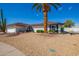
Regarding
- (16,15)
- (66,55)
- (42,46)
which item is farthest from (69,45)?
(16,15)

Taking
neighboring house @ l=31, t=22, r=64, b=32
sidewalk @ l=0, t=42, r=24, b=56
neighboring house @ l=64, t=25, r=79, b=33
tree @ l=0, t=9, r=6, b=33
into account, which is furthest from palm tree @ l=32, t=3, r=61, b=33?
sidewalk @ l=0, t=42, r=24, b=56

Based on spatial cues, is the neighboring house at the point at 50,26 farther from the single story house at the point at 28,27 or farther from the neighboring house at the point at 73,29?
the neighboring house at the point at 73,29

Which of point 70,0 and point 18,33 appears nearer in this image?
point 70,0

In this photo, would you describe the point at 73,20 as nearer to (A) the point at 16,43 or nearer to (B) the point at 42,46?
(B) the point at 42,46

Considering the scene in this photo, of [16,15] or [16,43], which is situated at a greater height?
[16,15]

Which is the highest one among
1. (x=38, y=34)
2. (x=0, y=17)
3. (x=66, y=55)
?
(x=0, y=17)
